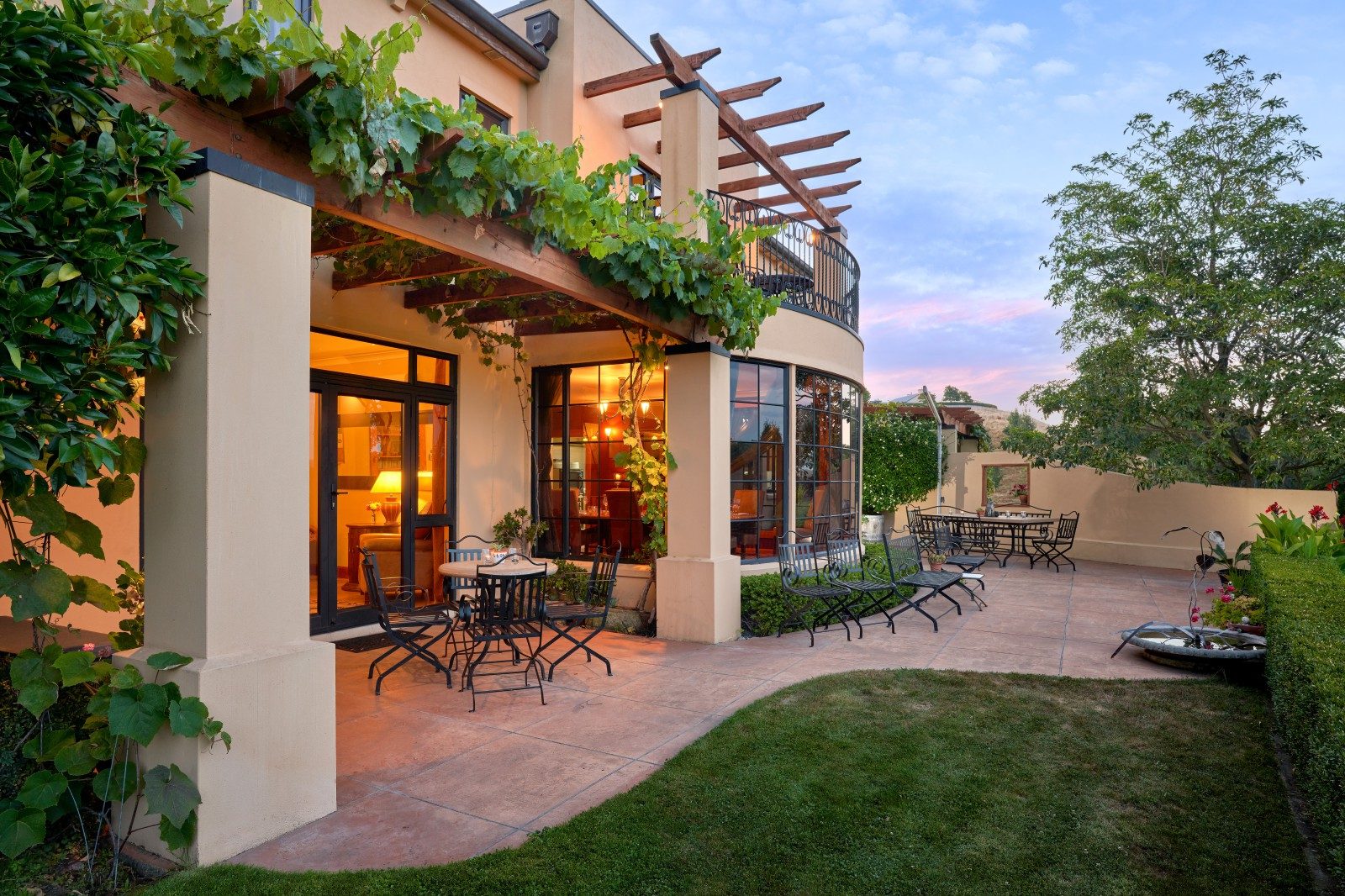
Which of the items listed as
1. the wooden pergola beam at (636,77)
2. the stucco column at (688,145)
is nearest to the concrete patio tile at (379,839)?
the stucco column at (688,145)

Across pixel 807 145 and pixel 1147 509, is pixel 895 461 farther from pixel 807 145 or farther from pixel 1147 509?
pixel 807 145

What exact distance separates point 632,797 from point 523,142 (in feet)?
10.5

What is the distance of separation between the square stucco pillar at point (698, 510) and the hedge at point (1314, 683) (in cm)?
390

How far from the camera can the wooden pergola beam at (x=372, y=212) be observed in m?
2.73

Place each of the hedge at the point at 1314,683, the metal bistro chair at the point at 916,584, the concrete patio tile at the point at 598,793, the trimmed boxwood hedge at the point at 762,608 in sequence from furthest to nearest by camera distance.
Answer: the metal bistro chair at the point at 916,584 → the trimmed boxwood hedge at the point at 762,608 → the concrete patio tile at the point at 598,793 → the hedge at the point at 1314,683

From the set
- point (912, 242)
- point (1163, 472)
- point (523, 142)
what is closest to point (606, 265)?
point (523, 142)

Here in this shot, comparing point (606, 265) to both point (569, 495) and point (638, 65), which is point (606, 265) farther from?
point (638, 65)

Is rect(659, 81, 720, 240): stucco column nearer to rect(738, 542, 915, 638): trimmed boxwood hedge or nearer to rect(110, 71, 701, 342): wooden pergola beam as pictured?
rect(110, 71, 701, 342): wooden pergola beam

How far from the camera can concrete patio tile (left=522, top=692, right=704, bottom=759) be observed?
407cm

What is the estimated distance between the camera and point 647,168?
31.9ft

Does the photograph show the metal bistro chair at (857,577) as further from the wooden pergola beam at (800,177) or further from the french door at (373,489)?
the wooden pergola beam at (800,177)

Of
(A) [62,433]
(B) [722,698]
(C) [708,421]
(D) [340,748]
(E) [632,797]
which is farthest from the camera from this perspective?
(C) [708,421]

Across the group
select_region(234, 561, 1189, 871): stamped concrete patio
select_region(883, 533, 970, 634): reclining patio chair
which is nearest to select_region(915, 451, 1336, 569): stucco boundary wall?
select_region(234, 561, 1189, 871): stamped concrete patio

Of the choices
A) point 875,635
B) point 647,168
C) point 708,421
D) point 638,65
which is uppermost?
point 638,65
